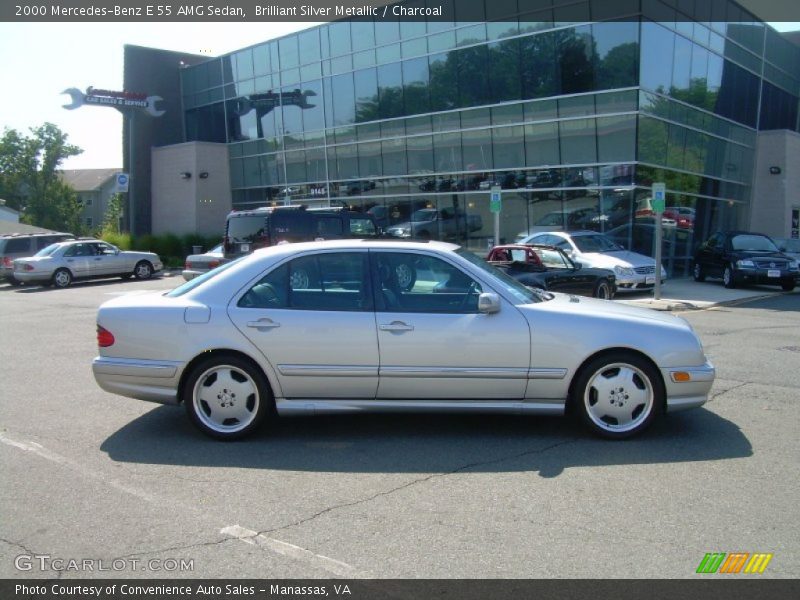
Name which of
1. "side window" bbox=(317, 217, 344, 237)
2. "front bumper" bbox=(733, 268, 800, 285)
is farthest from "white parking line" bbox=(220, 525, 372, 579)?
"front bumper" bbox=(733, 268, 800, 285)

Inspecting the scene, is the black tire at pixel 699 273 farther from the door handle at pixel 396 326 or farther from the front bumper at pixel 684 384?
the door handle at pixel 396 326

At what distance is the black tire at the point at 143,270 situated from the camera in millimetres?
26172

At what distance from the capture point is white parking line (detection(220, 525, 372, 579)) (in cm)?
360

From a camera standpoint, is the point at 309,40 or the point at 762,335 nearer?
the point at 762,335

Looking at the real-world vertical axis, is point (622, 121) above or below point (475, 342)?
above

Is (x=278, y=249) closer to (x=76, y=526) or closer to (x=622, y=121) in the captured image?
(x=76, y=526)

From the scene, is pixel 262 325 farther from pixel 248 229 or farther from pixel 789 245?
pixel 789 245

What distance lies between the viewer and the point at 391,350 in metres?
5.57

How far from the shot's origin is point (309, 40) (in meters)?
32.4

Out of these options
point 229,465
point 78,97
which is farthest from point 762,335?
point 78,97

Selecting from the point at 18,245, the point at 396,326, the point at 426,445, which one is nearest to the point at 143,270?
the point at 18,245

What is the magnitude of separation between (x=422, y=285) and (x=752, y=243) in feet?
60.1

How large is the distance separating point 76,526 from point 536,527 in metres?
2.63

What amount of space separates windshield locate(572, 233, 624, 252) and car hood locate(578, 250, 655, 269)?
0.22 m
